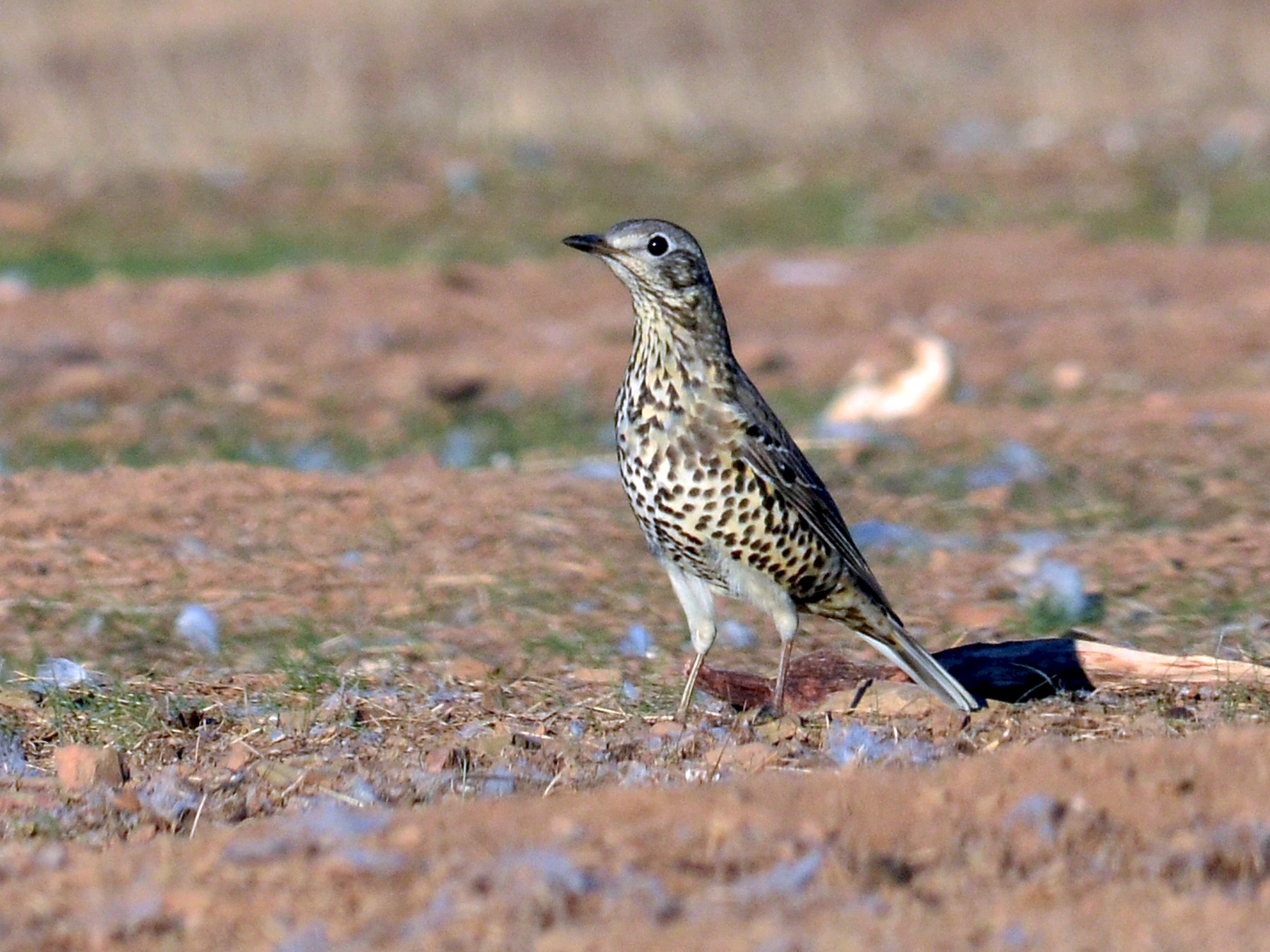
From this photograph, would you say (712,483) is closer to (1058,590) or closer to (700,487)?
(700,487)

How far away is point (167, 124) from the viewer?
22.2m

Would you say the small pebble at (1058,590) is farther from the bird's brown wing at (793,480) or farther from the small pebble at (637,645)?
the bird's brown wing at (793,480)

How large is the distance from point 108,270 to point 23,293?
2.54 metres

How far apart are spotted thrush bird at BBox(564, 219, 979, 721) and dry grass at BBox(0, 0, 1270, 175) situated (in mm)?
16224

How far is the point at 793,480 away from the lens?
17.6ft

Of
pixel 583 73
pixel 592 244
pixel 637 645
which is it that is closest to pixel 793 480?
pixel 592 244

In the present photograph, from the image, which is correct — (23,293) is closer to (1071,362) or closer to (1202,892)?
(1071,362)

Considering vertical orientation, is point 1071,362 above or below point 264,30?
below

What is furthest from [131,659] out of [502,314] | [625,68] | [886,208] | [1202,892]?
[625,68]

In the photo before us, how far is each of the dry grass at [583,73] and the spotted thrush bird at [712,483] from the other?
53.2ft

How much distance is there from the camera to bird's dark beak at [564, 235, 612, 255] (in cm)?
543

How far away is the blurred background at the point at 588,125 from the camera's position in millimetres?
19562

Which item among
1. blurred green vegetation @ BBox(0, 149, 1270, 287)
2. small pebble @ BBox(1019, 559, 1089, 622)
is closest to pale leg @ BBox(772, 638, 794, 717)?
small pebble @ BBox(1019, 559, 1089, 622)

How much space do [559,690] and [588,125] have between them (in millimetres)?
17622
